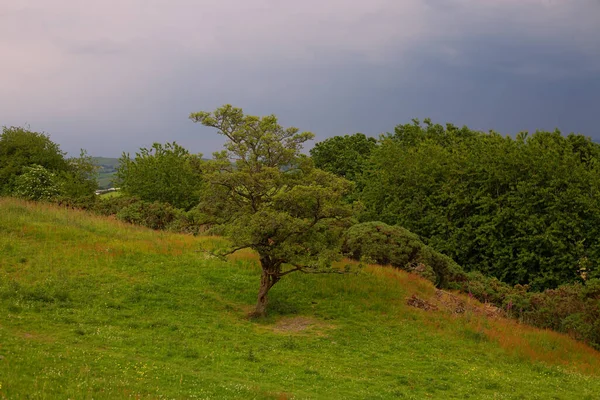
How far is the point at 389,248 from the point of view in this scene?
2708cm

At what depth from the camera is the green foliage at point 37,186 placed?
3975 cm

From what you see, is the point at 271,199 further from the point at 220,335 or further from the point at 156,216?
the point at 156,216

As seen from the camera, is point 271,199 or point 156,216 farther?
point 156,216

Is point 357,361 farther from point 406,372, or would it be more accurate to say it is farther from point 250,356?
point 250,356

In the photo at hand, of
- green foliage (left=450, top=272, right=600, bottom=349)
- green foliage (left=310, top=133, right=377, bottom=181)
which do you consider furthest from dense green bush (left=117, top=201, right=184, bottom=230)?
green foliage (left=310, top=133, right=377, bottom=181)

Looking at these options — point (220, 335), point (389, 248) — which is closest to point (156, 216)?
point (389, 248)

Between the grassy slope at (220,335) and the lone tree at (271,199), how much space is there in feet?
8.11

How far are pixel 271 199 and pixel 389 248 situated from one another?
31.4 ft

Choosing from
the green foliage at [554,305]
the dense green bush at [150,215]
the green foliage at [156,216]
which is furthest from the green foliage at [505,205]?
the dense green bush at [150,215]

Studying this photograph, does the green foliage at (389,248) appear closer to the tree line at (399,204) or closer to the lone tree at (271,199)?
the tree line at (399,204)

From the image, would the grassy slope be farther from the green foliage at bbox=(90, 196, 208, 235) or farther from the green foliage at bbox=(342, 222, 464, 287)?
the green foliage at bbox=(90, 196, 208, 235)

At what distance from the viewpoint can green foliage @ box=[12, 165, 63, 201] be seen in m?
39.8

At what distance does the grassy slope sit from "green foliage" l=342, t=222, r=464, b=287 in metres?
1.79

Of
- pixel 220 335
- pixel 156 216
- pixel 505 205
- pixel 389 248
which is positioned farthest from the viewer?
pixel 156 216
